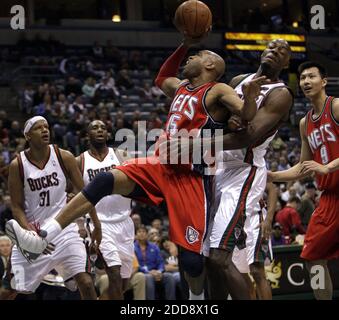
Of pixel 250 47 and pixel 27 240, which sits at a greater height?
pixel 250 47

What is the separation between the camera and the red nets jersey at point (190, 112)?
19.2 feet

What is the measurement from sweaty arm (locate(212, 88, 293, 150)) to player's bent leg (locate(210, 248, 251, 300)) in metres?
0.78

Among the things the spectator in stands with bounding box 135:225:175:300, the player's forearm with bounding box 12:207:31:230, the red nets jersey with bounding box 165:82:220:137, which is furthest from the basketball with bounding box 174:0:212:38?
the spectator in stands with bounding box 135:225:175:300

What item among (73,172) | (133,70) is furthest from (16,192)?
(133,70)

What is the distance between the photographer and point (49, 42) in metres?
21.0

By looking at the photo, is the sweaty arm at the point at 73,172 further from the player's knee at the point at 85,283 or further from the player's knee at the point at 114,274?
the player's knee at the point at 114,274

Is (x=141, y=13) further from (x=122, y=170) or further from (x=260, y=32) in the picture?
(x=122, y=170)

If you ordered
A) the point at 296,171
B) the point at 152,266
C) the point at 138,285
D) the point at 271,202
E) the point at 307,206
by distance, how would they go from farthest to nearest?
the point at 307,206 < the point at 152,266 < the point at 138,285 < the point at 271,202 < the point at 296,171

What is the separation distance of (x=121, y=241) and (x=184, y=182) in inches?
107

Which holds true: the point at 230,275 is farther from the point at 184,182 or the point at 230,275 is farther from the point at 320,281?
the point at 320,281

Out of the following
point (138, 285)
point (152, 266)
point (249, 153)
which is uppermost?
point (249, 153)

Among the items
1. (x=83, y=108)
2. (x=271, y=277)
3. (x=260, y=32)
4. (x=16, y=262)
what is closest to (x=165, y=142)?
(x=16, y=262)

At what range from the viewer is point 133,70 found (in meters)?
21.7
